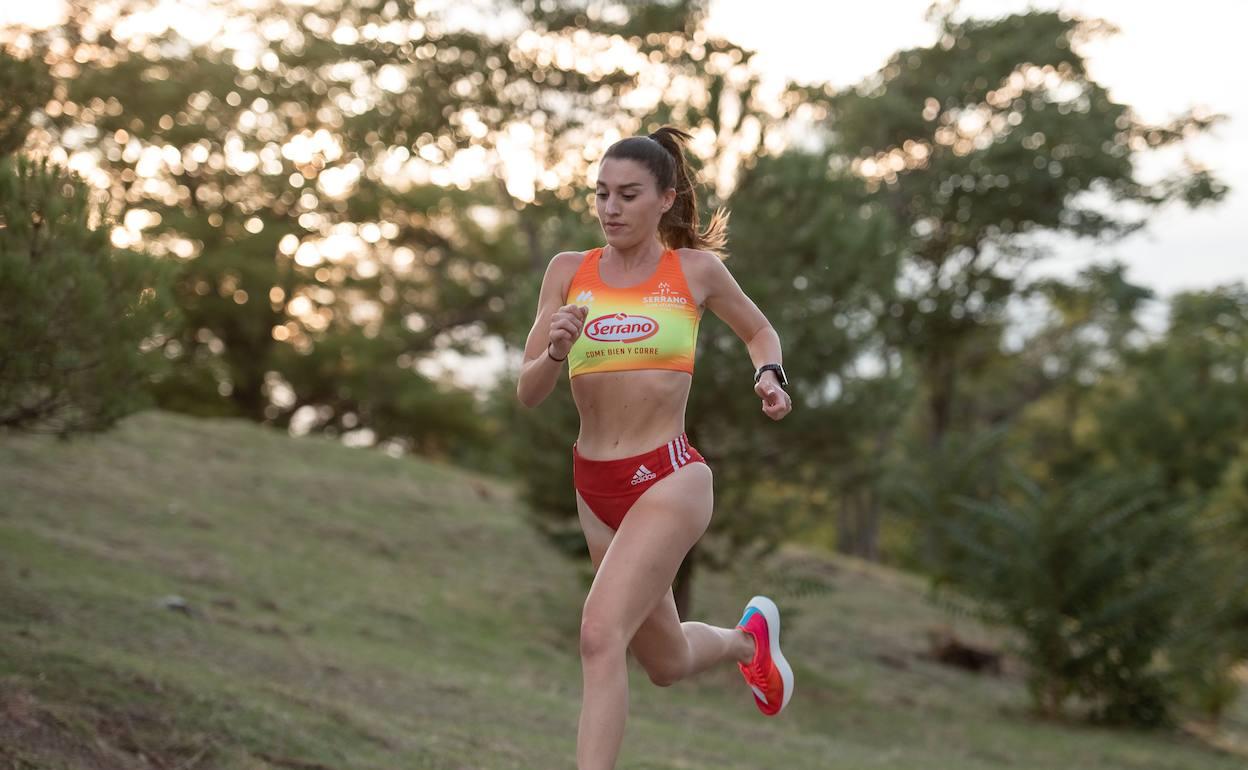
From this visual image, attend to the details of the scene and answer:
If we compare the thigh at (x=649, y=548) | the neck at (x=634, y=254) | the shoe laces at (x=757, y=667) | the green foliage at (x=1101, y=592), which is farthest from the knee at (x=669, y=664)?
the green foliage at (x=1101, y=592)

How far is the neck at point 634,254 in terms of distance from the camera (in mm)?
4621

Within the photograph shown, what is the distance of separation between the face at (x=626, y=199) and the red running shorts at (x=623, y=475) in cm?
71

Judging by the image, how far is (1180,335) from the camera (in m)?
35.3

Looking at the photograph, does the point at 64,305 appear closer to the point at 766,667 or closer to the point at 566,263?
the point at 566,263

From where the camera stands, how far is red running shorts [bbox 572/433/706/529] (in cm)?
443

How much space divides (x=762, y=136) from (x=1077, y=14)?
14498 mm

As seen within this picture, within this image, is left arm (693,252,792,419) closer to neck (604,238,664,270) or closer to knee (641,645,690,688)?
neck (604,238,664,270)

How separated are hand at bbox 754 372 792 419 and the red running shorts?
308 millimetres

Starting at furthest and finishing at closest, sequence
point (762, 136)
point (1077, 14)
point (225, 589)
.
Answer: point (1077, 14), point (762, 136), point (225, 589)

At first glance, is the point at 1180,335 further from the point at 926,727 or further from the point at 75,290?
the point at 75,290

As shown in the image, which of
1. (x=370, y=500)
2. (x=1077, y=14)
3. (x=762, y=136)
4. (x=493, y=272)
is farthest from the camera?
(x=493, y=272)

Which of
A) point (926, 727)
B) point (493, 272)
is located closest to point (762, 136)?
point (926, 727)

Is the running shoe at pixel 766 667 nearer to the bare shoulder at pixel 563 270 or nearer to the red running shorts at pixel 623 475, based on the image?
the red running shorts at pixel 623 475

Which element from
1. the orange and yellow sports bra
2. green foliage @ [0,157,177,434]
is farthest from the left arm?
green foliage @ [0,157,177,434]
